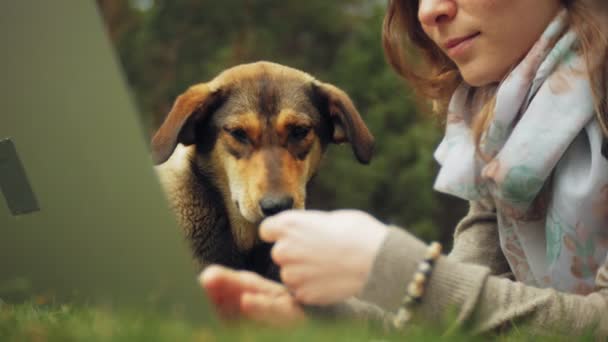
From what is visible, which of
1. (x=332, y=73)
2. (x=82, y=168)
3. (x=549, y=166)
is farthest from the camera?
(x=332, y=73)

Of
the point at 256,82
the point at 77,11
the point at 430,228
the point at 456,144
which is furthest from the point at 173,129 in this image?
the point at 430,228

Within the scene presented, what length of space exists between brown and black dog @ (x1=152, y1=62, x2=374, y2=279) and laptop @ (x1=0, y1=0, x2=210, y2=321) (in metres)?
1.02

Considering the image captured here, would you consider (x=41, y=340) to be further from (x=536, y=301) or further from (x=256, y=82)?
(x=256, y=82)

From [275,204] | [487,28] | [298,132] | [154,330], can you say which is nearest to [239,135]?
[298,132]

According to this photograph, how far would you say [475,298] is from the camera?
5.89ft

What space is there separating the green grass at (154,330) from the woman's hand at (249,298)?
0.05 m

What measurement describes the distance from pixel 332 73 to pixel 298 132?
7.64 meters

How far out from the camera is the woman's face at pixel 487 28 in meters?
2.23

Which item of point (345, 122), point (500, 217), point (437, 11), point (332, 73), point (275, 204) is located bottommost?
point (332, 73)

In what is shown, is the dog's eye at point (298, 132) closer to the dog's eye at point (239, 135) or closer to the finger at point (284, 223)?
the dog's eye at point (239, 135)

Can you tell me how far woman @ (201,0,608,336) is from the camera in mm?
1730

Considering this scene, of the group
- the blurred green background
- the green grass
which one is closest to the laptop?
the green grass

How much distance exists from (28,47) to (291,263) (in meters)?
0.72

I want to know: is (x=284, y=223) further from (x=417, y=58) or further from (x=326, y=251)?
(x=417, y=58)
